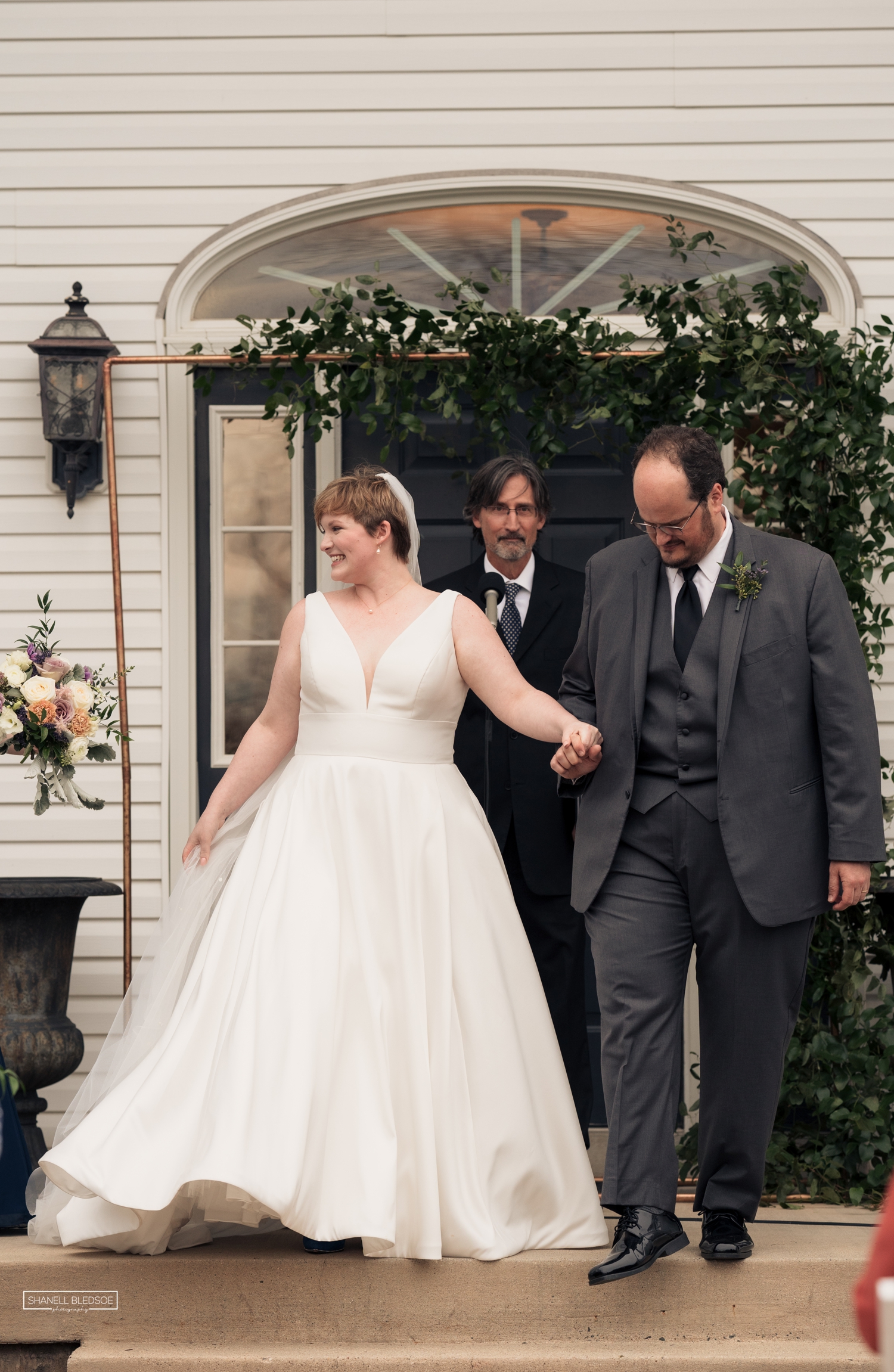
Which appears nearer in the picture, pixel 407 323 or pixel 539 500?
pixel 539 500

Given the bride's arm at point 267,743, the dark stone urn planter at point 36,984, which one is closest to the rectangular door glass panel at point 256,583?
the dark stone urn planter at point 36,984

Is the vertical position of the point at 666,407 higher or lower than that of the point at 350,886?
higher

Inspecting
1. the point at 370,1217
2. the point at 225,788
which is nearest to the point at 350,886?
the point at 225,788

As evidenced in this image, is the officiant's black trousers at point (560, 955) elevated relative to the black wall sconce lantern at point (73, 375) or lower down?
lower down

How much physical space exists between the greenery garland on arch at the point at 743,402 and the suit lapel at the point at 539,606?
1.67ft

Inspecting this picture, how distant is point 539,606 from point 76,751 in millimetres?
1391

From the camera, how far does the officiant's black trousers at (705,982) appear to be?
317 cm

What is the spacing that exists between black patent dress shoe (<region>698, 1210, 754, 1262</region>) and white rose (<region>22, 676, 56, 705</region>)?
6.93 feet

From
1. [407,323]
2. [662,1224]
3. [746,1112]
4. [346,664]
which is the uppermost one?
[407,323]

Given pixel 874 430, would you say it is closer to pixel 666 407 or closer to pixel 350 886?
pixel 666 407

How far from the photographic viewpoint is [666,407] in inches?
177

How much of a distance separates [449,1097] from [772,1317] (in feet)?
3.02

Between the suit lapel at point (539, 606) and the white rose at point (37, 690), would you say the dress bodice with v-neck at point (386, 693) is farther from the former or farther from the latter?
the white rose at point (37, 690)

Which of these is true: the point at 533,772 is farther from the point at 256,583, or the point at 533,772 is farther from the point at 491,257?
the point at 491,257
